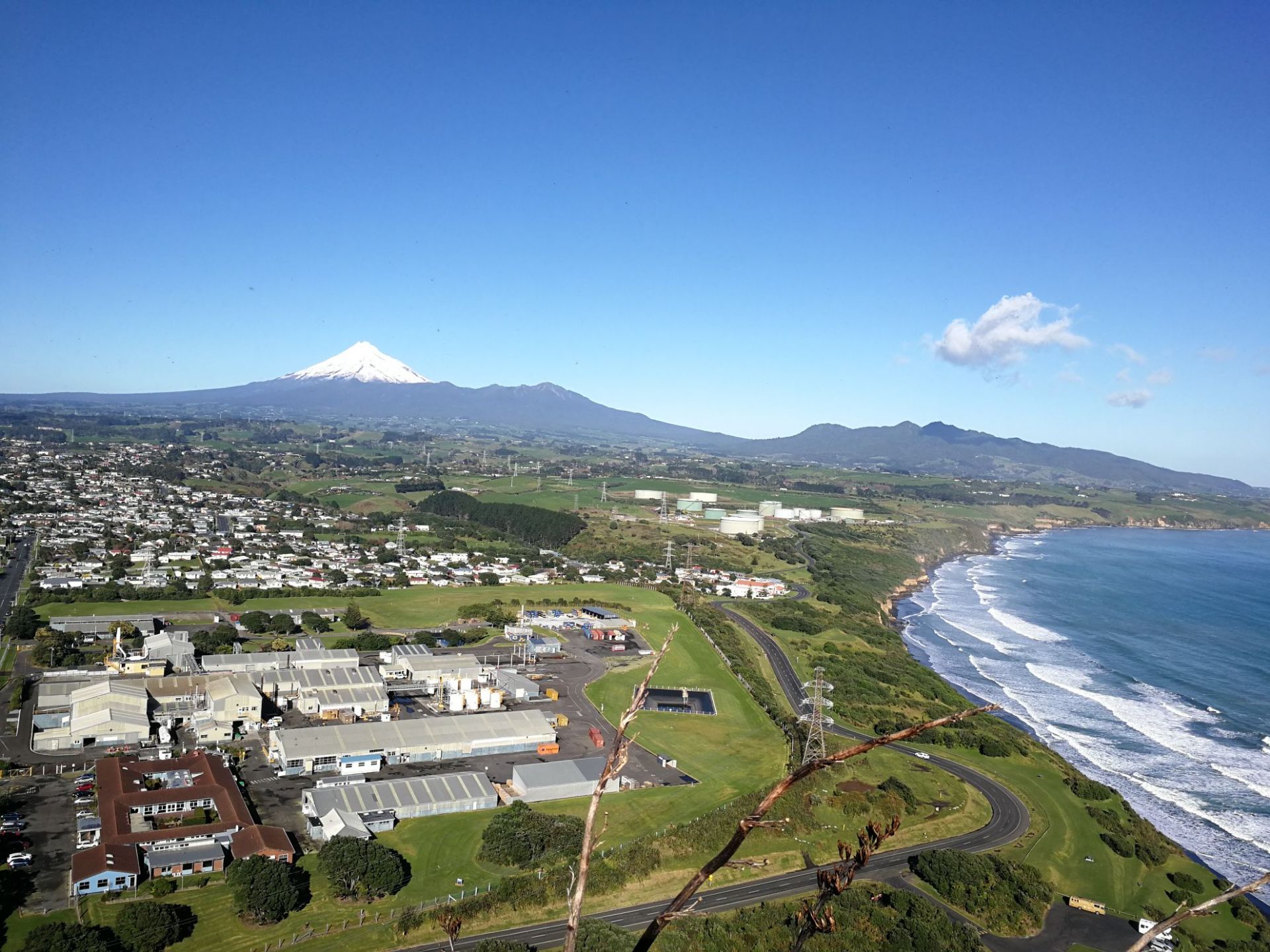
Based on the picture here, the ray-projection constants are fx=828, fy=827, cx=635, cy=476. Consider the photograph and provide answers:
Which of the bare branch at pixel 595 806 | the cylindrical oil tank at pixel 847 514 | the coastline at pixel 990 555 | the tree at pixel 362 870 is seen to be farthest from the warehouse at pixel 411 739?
the cylindrical oil tank at pixel 847 514

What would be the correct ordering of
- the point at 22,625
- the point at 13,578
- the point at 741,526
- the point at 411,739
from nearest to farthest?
the point at 411,739 < the point at 22,625 < the point at 13,578 < the point at 741,526

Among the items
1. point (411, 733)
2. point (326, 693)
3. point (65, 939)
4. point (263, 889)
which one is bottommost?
point (411, 733)

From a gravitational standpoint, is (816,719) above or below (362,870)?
above

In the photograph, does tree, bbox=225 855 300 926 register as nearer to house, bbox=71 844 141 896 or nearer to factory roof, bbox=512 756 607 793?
house, bbox=71 844 141 896

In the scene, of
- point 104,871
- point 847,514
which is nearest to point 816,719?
point 104,871

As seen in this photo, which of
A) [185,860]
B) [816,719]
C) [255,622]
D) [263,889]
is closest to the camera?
[263,889]

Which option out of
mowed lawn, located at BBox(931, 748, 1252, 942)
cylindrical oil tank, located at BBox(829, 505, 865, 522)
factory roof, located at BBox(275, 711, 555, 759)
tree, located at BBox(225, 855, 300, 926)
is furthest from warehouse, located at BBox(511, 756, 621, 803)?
cylindrical oil tank, located at BBox(829, 505, 865, 522)

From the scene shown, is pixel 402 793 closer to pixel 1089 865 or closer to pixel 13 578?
pixel 1089 865
